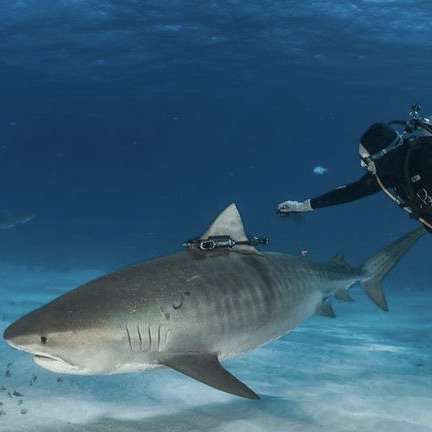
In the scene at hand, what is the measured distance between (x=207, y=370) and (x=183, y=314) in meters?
0.45

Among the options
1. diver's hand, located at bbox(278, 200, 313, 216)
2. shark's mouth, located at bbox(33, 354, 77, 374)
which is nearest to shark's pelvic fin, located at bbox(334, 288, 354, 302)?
diver's hand, located at bbox(278, 200, 313, 216)

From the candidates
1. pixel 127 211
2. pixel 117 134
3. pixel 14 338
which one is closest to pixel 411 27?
pixel 14 338

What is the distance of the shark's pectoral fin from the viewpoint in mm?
3121

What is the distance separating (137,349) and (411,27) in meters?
24.7

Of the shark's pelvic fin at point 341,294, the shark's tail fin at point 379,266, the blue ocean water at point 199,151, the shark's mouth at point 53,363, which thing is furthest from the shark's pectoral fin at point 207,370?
the shark's tail fin at point 379,266

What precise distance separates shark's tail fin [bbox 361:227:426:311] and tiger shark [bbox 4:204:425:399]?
146 centimetres

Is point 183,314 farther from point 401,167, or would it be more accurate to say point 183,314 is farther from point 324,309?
point 401,167

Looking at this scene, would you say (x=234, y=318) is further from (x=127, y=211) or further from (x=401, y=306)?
(x=127, y=211)

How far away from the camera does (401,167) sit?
17.1ft

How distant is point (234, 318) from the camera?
394cm

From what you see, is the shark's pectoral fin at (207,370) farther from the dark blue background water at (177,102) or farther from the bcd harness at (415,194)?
the dark blue background water at (177,102)

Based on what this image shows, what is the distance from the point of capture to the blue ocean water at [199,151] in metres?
5.66

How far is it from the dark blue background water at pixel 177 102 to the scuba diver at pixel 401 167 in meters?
18.4

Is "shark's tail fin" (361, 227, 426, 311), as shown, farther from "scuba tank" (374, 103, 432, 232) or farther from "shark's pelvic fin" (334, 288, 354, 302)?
"scuba tank" (374, 103, 432, 232)
